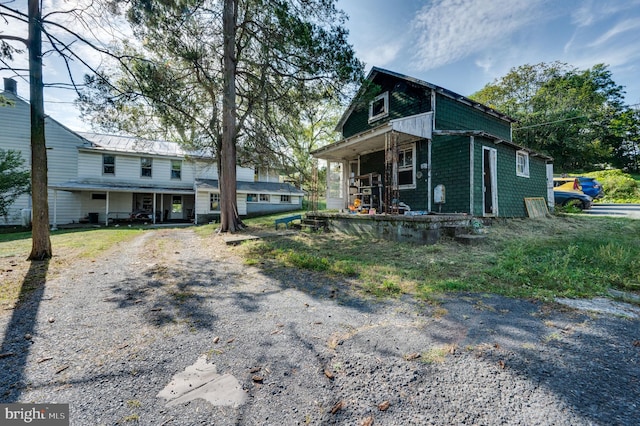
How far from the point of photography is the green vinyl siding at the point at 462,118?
31.5 feet

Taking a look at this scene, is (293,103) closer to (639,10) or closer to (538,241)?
(538,241)

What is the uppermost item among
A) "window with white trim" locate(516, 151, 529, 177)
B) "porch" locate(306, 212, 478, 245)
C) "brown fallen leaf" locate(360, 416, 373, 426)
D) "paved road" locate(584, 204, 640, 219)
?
"window with white trim" locate(516, 151, 529, 177)

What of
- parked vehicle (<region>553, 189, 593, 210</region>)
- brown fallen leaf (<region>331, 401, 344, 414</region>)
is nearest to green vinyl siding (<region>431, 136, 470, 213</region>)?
brown fallen leaf (<region>331, 401, 344, 414</region>)

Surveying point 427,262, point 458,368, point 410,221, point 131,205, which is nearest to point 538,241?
point 410,221

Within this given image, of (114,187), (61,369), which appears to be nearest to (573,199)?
(61,369)

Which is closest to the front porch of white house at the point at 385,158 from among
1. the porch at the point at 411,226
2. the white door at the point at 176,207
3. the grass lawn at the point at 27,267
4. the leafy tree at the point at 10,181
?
the porch at the point at 411,226

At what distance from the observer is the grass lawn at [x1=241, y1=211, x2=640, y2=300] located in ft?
12.8

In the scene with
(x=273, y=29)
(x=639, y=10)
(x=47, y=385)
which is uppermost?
(x=639, y=10)

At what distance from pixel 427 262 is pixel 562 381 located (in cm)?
362

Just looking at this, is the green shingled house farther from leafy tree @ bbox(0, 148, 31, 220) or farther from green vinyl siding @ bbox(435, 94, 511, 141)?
leafy tree @ bbox(0, 148, 31, 220)

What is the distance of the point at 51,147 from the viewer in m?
16.2

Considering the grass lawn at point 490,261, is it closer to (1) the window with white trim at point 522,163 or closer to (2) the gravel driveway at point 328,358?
(2) the gravel driveway at point 328,358

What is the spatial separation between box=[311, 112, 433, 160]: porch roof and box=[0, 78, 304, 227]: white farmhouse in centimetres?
539

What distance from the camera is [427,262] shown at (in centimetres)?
537
